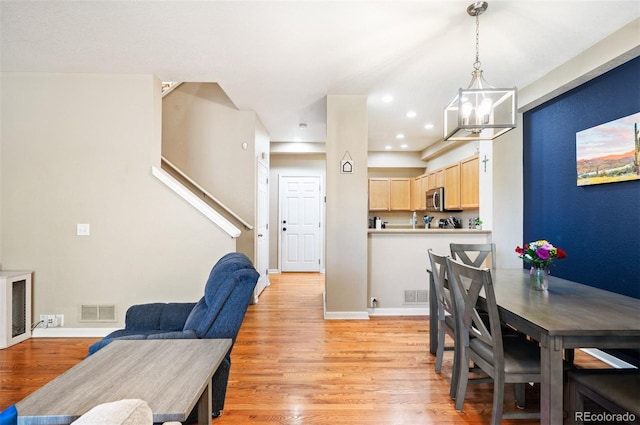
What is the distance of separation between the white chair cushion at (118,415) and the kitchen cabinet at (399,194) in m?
6.89

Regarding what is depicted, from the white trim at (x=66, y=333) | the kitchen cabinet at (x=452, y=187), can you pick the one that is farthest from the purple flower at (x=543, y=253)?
the white trim at (x=66, y=333)

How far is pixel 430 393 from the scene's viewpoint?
2.20m

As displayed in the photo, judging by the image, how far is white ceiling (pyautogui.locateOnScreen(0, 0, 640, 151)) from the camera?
2236 millimetres

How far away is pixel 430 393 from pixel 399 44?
2.74m

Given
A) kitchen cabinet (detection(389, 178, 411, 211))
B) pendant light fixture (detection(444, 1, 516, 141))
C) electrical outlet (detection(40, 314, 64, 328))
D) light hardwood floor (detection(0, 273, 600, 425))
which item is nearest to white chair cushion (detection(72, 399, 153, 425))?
light hardwood floor (detection(0, 273, 600, 425))

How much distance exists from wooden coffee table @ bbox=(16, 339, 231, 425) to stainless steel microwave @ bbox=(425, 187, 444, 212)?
505 centimetres

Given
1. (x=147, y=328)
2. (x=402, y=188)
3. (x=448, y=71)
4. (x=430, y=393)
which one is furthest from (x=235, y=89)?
(x=402, y=188)

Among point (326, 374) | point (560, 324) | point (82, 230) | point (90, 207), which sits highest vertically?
point (90, 207)

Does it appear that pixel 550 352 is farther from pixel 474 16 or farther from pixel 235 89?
pixel 235 89

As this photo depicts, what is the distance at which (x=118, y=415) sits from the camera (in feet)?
2.15

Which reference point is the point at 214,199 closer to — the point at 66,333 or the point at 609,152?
the point at 66,333

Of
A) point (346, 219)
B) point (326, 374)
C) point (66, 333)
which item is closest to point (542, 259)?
point (326, 374)

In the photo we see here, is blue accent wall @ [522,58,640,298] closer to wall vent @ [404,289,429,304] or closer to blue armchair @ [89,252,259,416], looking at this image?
wall vent @ [404,289,429,304]

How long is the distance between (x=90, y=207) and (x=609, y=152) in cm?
486
